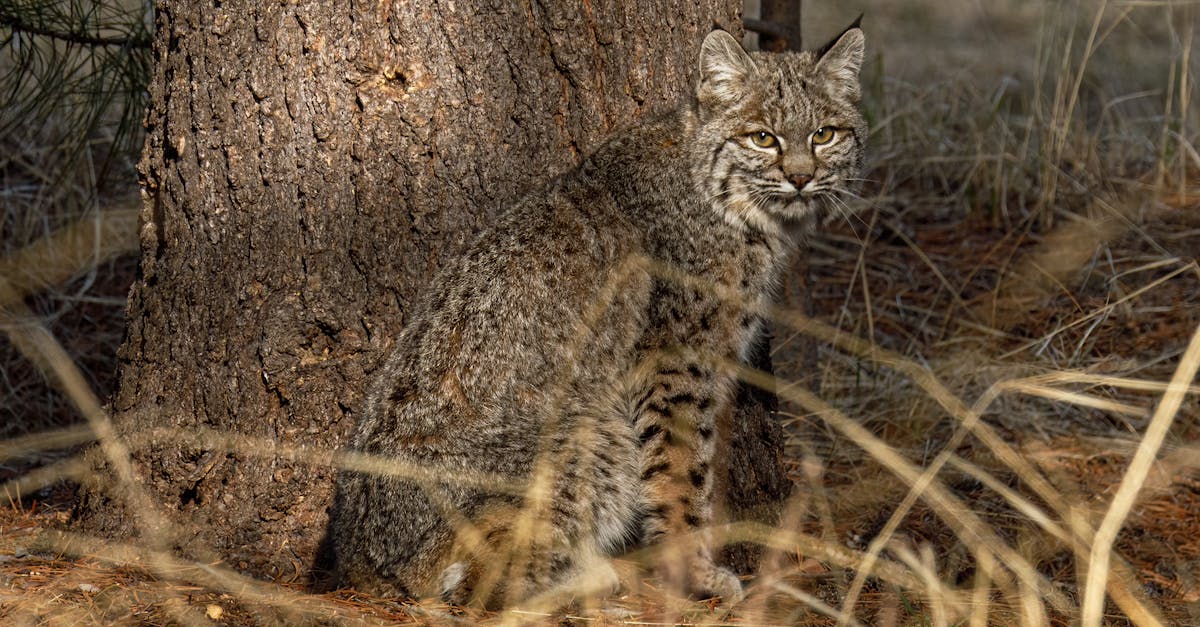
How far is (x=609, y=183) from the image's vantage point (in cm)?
388

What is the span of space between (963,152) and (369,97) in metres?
4.97

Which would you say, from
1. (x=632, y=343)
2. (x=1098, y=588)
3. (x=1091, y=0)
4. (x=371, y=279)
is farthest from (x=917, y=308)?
(x=1091, y=0)

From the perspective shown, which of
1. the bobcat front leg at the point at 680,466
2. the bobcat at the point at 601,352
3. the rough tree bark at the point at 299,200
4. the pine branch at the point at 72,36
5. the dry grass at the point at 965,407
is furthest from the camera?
the pine branch at the point at 72,36

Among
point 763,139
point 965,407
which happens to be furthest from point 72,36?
point 965,407

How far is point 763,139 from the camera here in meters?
3.98

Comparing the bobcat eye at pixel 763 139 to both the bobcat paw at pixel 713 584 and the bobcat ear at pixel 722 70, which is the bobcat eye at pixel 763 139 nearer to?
the bobcat ear at pixel 722 70

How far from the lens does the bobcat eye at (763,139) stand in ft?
13.0

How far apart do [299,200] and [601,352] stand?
1.08 m

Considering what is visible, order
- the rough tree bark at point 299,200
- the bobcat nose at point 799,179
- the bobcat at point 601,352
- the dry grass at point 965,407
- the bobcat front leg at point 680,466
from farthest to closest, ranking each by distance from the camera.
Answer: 1. the bobcat nose at point 799,179
2. the bobcat front leg at point 680,466
3. the rough tree bark at point 299,200
4. the bobcat at point 601,352
5. the dry grass at point 965,407

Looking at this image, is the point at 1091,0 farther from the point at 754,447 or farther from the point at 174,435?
the point at 174,435

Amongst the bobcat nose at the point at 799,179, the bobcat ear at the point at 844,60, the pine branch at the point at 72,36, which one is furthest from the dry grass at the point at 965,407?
the pine branch at the point at 72,36

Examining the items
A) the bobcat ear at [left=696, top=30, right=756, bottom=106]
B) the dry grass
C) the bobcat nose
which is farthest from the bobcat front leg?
the bobcat ear at [left=696, top=30, right=756, bottom=106]

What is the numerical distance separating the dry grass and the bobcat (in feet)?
0.58

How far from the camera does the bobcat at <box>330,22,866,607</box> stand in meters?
3.39
